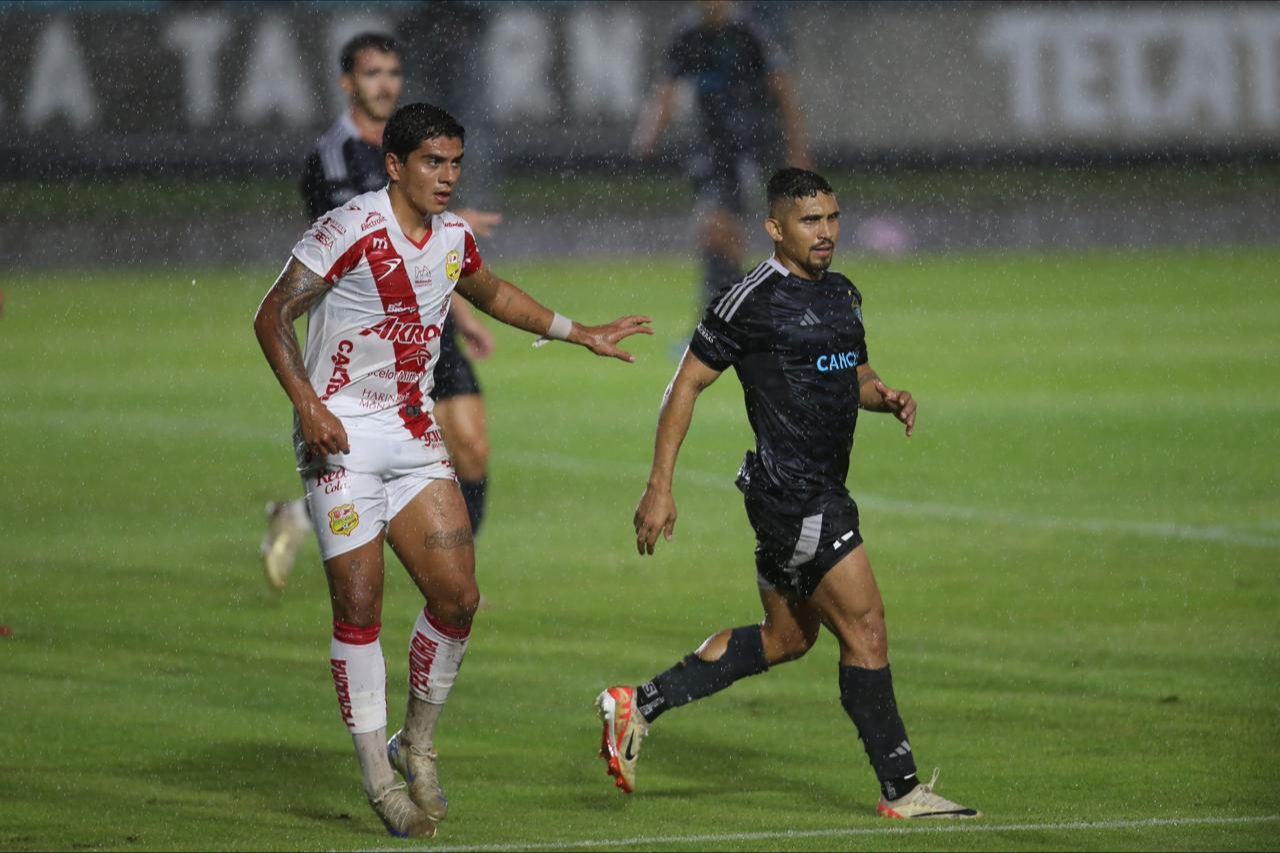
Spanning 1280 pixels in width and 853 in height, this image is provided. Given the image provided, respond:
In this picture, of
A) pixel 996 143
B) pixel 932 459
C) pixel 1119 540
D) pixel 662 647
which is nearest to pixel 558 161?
pixel 996 143

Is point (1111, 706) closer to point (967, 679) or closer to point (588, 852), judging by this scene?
point (967, 679)

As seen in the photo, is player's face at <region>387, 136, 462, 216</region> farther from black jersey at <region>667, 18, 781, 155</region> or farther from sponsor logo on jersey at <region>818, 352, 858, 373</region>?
black jersey at <region>667, 18, 781, 155</region>

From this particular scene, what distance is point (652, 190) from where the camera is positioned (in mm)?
26703

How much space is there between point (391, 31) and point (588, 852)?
19.0m

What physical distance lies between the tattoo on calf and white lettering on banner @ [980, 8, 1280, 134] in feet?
67.3

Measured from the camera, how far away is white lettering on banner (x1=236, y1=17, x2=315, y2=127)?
24.4 metres

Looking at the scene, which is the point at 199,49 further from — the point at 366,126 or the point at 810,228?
the point at 810,228

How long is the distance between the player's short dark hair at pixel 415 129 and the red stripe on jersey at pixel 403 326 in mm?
238

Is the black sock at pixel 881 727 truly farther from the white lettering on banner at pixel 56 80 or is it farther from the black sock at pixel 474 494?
the white lettering on banner at pixel 56 80

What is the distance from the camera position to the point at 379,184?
27.5 ft

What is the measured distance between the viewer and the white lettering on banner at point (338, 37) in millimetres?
24094

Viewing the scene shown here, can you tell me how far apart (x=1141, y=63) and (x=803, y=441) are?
20.7m

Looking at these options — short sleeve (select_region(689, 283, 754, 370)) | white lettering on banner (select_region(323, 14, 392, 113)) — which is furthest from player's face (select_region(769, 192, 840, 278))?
white lettering on banner (select_region(323, 14, 392, 113))

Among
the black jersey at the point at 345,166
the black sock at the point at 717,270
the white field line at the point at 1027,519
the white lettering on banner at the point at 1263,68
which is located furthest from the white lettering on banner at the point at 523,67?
the black jersey at the point at 345,166
